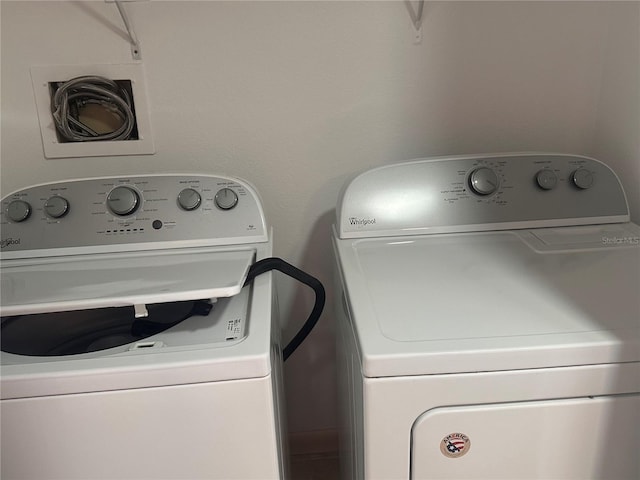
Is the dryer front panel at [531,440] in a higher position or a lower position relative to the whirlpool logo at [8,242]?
lower

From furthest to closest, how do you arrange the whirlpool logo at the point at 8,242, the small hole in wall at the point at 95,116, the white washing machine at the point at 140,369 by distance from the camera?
1. the small hole in wall at the point at 95,116
2. the whirlpool logo at the point at 8,242
3. the white washing machine at the point at 140,369

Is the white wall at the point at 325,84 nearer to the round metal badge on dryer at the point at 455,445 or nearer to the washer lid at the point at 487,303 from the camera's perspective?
the washer lid at the point at 487,303

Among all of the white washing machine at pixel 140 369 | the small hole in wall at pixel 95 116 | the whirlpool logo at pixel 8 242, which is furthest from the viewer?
the small hole in wall at pixel 95 116

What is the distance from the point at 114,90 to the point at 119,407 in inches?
31.5

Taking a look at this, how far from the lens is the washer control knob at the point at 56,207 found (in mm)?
1161

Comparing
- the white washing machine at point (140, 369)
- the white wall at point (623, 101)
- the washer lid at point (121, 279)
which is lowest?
the white washing machine at point (140, 369)

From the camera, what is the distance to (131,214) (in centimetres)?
118

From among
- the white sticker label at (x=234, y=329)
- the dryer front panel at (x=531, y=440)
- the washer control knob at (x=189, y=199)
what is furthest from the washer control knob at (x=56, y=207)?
the dryer front panel at (x=531, y=440)

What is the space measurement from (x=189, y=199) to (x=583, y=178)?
861mm

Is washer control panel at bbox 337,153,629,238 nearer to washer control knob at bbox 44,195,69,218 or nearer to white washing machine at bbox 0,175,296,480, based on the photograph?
white washing machine at bbox 0,175,296,480

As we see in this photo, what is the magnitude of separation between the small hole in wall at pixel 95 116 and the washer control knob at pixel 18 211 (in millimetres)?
212

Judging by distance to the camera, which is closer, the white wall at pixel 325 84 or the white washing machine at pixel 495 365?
the white washing machine at pixel 495 365

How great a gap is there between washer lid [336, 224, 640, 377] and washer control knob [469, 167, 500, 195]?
4.4 inches

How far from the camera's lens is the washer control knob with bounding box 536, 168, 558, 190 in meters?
1.20
